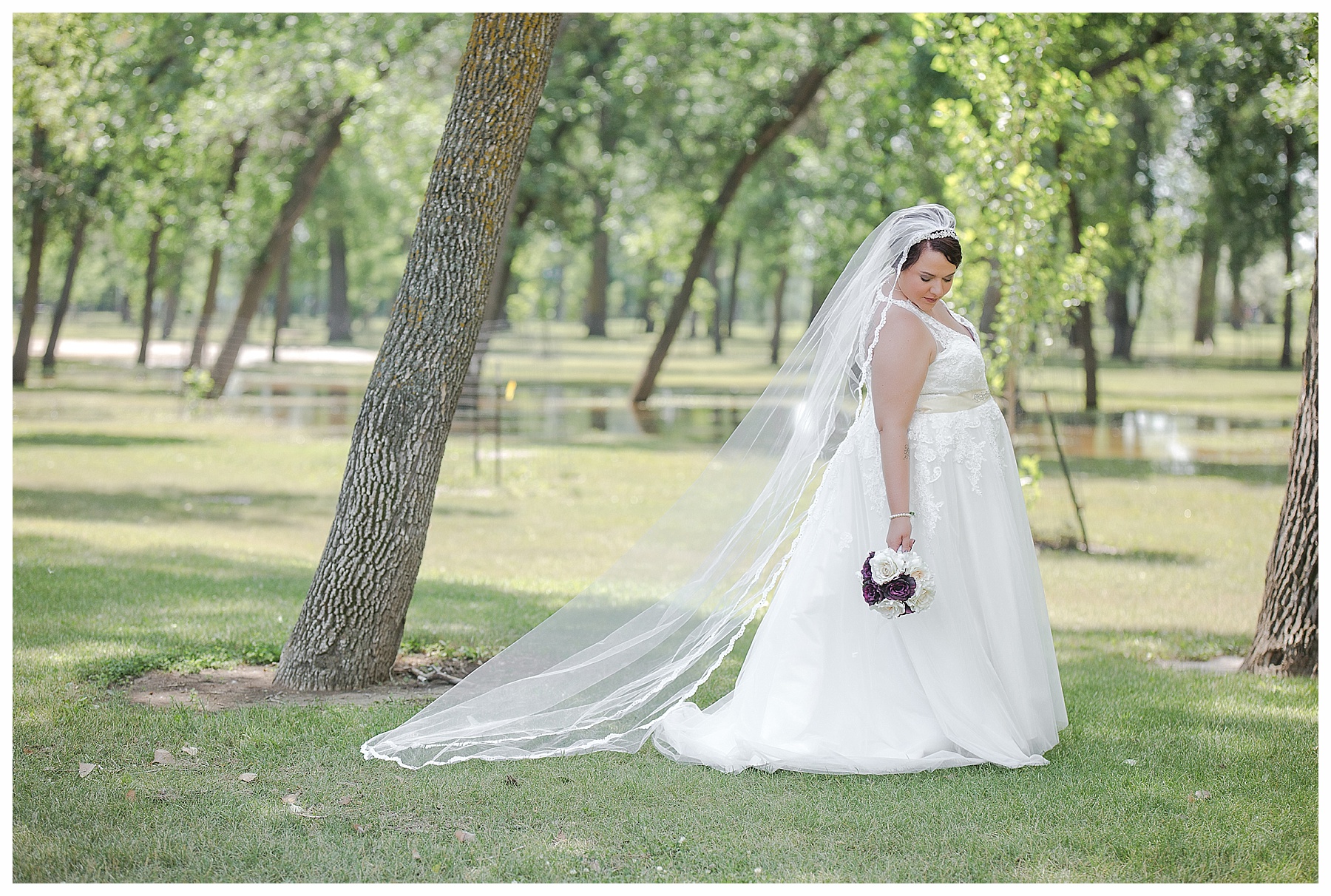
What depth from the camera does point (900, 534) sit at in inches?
185

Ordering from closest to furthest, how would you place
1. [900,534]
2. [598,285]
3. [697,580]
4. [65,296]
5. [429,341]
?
1. [900,534]
2. [697,580]
3. [429,341]
4. [65,296]
5. [598,285]

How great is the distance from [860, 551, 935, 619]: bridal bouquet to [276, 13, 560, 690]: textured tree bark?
7.26ft

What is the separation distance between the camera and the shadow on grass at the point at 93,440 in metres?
17.4

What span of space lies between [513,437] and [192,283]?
4997cm

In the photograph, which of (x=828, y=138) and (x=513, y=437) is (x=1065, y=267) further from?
(x=828, y=138)

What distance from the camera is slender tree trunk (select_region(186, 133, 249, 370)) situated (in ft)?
79.3

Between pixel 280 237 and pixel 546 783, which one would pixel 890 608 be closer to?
pixel 546 783

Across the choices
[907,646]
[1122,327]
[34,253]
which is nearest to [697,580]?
[907,646]

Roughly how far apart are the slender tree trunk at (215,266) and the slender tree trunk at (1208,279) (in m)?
26.3

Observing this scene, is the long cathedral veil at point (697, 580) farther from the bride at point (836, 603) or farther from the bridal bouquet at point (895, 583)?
the bridal bouquet at point (895, 583)

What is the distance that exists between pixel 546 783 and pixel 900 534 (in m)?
1.64

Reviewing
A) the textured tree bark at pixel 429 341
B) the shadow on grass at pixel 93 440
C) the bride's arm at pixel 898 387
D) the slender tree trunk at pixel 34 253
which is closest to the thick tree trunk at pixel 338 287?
the slender tree trunk at pixel 34 253

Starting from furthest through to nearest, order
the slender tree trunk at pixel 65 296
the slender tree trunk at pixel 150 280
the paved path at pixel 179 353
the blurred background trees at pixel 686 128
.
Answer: the paved path at pixel 179 353 < the slender tree trunk at pixel 150 280 < the slender tree trunk at pixel 65 296 < the blurred background trees at pixel 686 128

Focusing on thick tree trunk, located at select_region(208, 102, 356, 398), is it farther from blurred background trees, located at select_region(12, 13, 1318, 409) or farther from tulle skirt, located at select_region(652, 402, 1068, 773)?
tulle skirt, located at select_region(652, 402, 1068, 773)
